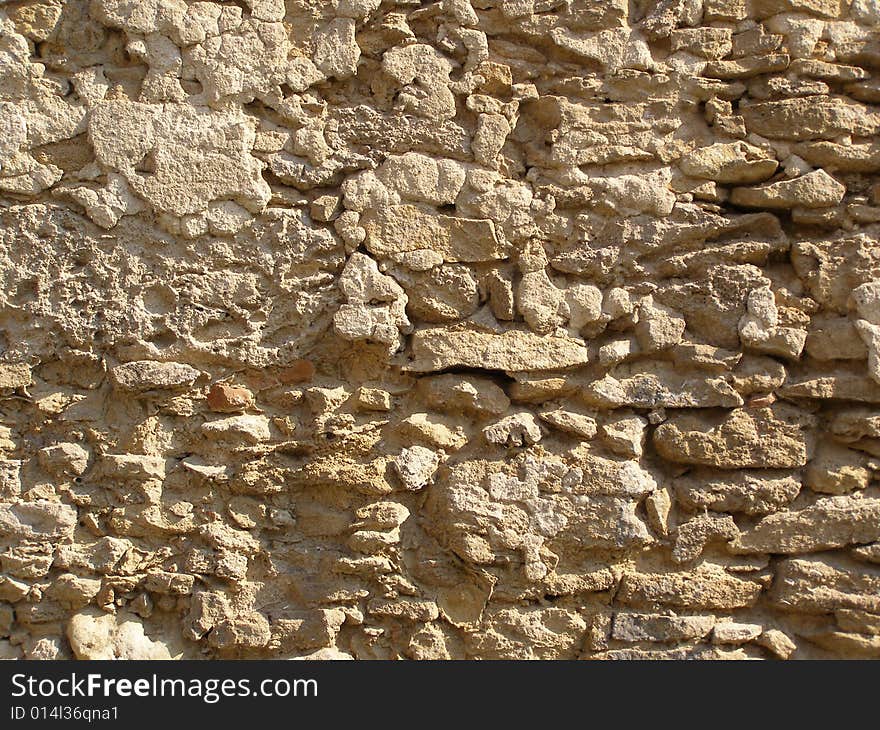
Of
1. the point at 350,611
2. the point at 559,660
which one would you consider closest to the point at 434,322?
the point at 350,611

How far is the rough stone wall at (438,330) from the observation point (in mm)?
2293

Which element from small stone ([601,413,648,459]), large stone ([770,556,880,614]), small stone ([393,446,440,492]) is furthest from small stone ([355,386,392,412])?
large stone ([770,556,880,614])

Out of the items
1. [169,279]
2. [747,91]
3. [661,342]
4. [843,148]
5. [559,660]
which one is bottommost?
[559,660]

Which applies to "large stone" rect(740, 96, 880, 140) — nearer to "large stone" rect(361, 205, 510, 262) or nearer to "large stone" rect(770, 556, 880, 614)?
"large stone" rect(361, 205, 510, 262)

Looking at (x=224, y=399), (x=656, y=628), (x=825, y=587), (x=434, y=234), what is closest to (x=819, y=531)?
(x=825, y=587)

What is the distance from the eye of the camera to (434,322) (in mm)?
2385

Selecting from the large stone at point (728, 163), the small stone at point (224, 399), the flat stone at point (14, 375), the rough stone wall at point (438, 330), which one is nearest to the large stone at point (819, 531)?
the rough stone wall at point (438, 330)

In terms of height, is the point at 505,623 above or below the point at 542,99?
below

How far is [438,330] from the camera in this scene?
2371 mm

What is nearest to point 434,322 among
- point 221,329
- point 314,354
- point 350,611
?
point 314,354

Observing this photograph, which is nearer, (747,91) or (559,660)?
(559,660)

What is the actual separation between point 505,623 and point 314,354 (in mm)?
858

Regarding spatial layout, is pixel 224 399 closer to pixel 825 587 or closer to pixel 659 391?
pixel 659 391

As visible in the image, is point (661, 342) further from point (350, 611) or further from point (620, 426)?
point (350, 611)
